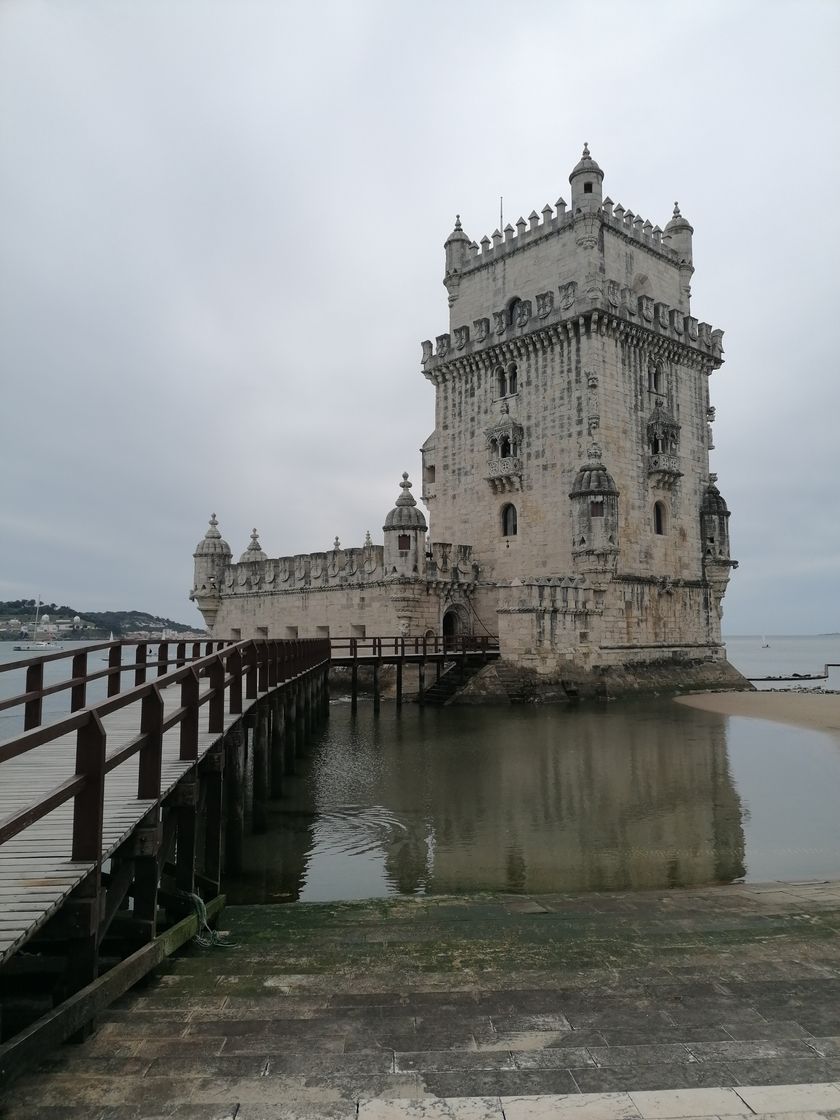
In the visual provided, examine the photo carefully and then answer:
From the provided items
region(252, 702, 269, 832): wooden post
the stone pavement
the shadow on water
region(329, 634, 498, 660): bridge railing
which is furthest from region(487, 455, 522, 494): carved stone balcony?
the stone pavement

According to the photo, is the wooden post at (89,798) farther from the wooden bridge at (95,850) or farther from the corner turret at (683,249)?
the corner turret at (683,249)

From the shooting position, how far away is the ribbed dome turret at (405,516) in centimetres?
2908

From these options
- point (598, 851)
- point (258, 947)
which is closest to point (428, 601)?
point (598, 851)

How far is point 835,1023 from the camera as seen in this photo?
4246mm

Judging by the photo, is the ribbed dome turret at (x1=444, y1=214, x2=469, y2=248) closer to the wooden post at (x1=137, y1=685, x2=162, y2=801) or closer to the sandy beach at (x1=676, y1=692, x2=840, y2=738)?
the sandy beach at (x1=676, y1=692, x2=840, y2=738)

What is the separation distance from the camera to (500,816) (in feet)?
39.3

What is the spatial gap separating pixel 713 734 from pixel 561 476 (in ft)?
40.1

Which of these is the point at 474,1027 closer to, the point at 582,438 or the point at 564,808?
the point at 564,808

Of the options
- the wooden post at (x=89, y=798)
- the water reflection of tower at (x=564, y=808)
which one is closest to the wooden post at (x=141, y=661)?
the water reflection of tower at (x=564, y=808)

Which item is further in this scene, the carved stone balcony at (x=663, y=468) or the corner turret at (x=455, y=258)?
the corner turret at (x=455, y=258)

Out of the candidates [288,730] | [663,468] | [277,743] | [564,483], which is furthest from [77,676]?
[663,468]

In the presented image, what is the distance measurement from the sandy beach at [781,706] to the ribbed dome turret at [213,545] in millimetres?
22681

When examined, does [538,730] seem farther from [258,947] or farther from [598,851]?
[258,947]

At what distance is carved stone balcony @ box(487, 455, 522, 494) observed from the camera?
102 feet
